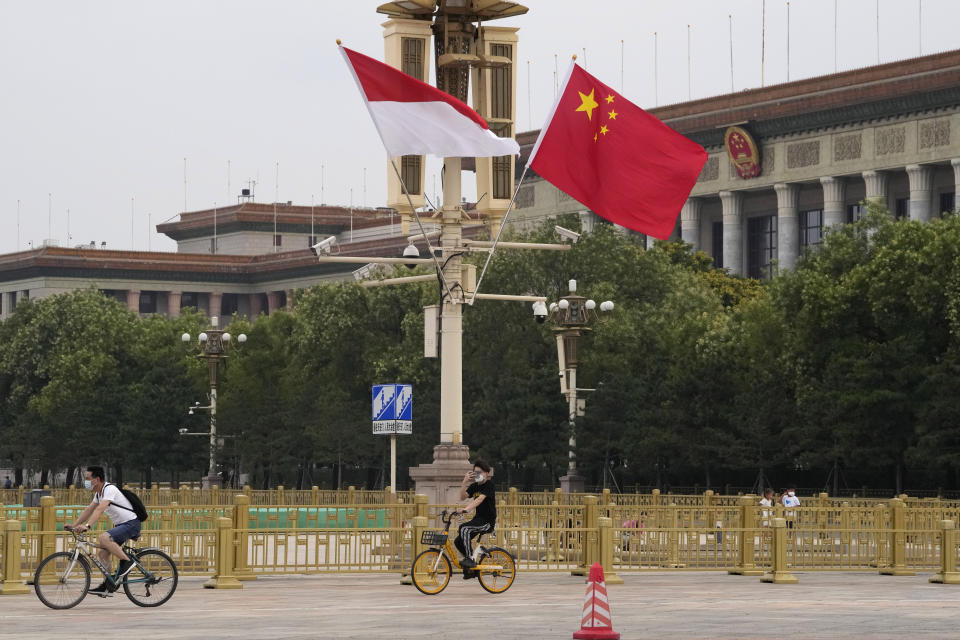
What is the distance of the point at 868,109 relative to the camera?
90.2 metres

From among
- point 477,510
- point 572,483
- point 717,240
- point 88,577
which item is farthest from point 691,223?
point 88,577

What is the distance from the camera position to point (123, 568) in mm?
21359

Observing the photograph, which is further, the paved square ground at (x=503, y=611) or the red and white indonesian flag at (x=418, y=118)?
the red and white indonesian flag at (x=418, y=118)

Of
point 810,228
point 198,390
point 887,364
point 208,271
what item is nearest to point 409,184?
point 887,364

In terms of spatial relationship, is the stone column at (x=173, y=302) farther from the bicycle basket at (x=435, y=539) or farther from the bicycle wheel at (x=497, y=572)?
the bicycle basket at (x=435, y=539)

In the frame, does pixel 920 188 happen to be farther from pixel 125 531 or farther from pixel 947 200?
pixel 125 531

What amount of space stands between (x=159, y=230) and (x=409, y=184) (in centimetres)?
12930

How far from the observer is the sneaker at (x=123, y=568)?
69.7 feet

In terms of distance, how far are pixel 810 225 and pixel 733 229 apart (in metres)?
4.47

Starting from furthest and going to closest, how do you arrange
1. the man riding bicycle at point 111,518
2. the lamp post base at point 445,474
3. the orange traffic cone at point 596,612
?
1. the lamp post base at point 445,474
2. the man riding bicycle at point 111,518
3. the orange traffic cone at point 596,612

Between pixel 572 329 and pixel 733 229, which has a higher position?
pixel 733 229

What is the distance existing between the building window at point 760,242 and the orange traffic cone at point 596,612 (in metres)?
86.5

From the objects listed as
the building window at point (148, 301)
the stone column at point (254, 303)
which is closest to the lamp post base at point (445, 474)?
the stone column at point (254, 303)

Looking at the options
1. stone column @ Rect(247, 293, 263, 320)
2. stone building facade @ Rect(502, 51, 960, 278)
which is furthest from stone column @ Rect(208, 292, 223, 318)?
stone building facade @ Rect(502, 51, 960, 278)
